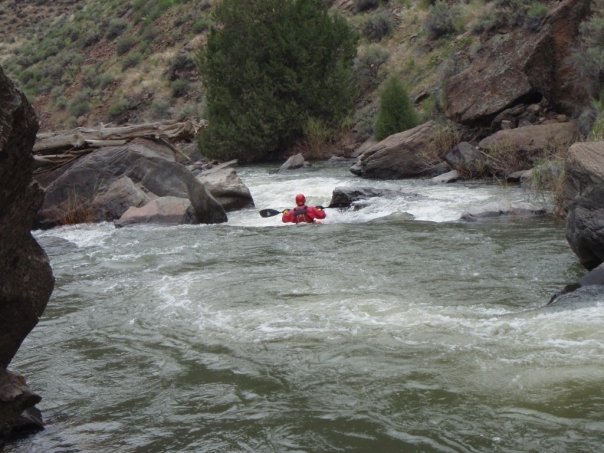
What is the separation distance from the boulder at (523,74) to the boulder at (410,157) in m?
0.86

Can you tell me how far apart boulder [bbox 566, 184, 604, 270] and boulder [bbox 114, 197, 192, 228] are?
7540mm

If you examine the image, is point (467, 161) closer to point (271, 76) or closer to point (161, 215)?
point (161, 215)

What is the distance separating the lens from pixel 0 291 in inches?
176

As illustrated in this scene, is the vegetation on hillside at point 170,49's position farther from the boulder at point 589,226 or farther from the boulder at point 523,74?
the boulder at point 589,226

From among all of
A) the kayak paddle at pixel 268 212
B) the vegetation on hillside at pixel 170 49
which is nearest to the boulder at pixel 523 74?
the vegetation on hillside at pixel 170 49

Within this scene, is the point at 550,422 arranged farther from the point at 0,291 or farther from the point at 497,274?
the point at 497,274

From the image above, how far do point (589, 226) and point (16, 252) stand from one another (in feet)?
19.5

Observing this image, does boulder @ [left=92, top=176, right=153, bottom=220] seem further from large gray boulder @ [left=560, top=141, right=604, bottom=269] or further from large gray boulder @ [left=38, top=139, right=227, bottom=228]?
large gray boulder @ [left=560, top=141, right=604, bottom=269]

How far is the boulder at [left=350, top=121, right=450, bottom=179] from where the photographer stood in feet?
59.5

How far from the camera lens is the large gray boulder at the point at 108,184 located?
15.5m

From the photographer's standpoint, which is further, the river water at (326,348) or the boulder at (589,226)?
the boulder at (589,226)

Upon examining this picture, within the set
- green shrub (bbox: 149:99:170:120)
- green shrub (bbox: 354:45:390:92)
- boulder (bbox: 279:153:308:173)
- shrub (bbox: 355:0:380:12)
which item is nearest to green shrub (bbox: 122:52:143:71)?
green shrub (bbox: 149:99:170:120)

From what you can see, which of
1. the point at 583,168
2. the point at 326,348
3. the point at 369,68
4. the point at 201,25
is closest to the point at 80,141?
the point at 583,168

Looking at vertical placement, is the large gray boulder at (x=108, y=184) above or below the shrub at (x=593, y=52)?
below
